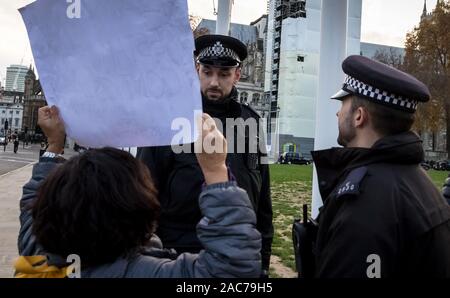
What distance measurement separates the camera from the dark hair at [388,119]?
1.66m

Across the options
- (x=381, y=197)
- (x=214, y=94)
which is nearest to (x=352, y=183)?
(x=381, y=197)

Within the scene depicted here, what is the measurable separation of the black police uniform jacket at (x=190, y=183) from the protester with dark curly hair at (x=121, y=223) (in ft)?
2.72

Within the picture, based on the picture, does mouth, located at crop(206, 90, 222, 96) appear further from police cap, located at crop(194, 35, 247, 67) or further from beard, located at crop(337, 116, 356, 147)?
beard, located at crop(337, 116, 356, 147)

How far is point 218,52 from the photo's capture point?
266 cm

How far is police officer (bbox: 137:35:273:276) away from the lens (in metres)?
2.24

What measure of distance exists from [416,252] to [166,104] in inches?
37.2

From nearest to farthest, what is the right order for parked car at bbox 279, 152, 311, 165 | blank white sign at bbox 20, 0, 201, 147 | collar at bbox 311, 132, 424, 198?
blank white sign at bbox 20, 0, 201, 147, collar at bbox 311, 132, 424, 198, parked car at bbox 279, 152, 311, 165

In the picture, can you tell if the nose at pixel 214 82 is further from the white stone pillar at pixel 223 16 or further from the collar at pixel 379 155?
the white stone pillar at pixel 223 16

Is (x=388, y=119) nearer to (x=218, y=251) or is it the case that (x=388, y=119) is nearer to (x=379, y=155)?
(x=379, y=155)

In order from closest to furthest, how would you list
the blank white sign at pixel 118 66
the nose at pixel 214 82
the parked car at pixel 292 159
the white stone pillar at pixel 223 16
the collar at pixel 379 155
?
the blank white sign at pixel 118 66 < the collar at pixel 379 155 < the nose at pixel 214 82 < the white stone pillar at pixel 223 16 < the parked car at pixel 292 159

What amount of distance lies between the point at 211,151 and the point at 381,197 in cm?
58

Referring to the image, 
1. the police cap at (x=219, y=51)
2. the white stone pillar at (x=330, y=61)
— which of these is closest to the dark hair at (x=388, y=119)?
the police cap at (x=219, y=51)

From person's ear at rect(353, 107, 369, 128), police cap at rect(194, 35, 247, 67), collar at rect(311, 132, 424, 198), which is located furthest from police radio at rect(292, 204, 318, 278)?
police cap at rect(194, 35, 247, 67)
